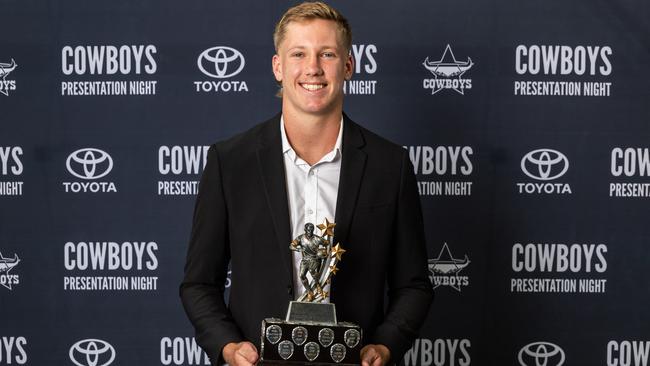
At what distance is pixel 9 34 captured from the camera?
9.90 feet

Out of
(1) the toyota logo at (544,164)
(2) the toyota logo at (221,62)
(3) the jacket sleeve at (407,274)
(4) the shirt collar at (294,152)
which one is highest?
(2) the toyota logo at (221,62)

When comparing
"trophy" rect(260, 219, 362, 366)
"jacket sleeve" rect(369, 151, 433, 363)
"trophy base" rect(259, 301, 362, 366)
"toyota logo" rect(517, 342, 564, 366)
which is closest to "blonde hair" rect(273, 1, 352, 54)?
"jacket sleeve" rect(369, 151, 433, 363)

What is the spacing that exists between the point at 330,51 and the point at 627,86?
1.75 m

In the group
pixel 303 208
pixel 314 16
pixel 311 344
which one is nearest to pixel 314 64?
pixel 314 16

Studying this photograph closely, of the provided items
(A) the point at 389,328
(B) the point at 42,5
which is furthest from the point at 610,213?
(B) the point at 42,5

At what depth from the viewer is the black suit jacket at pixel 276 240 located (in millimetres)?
1766

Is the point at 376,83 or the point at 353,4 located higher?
the point at 353,4

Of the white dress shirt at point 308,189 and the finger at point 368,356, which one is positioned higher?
the white dress shirt at point 308,189

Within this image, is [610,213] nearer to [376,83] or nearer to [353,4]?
[376,83]

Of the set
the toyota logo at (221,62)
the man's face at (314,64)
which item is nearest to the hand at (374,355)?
the man's face at (314,64)

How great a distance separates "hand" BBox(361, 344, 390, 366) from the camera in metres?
1.67

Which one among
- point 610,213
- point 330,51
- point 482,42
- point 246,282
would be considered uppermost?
point 482,42

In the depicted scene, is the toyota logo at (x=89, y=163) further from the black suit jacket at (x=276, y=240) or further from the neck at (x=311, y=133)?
the neck at (x=311, y=133)

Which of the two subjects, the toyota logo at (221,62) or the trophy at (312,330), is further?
the toyota logo at (221,62)
